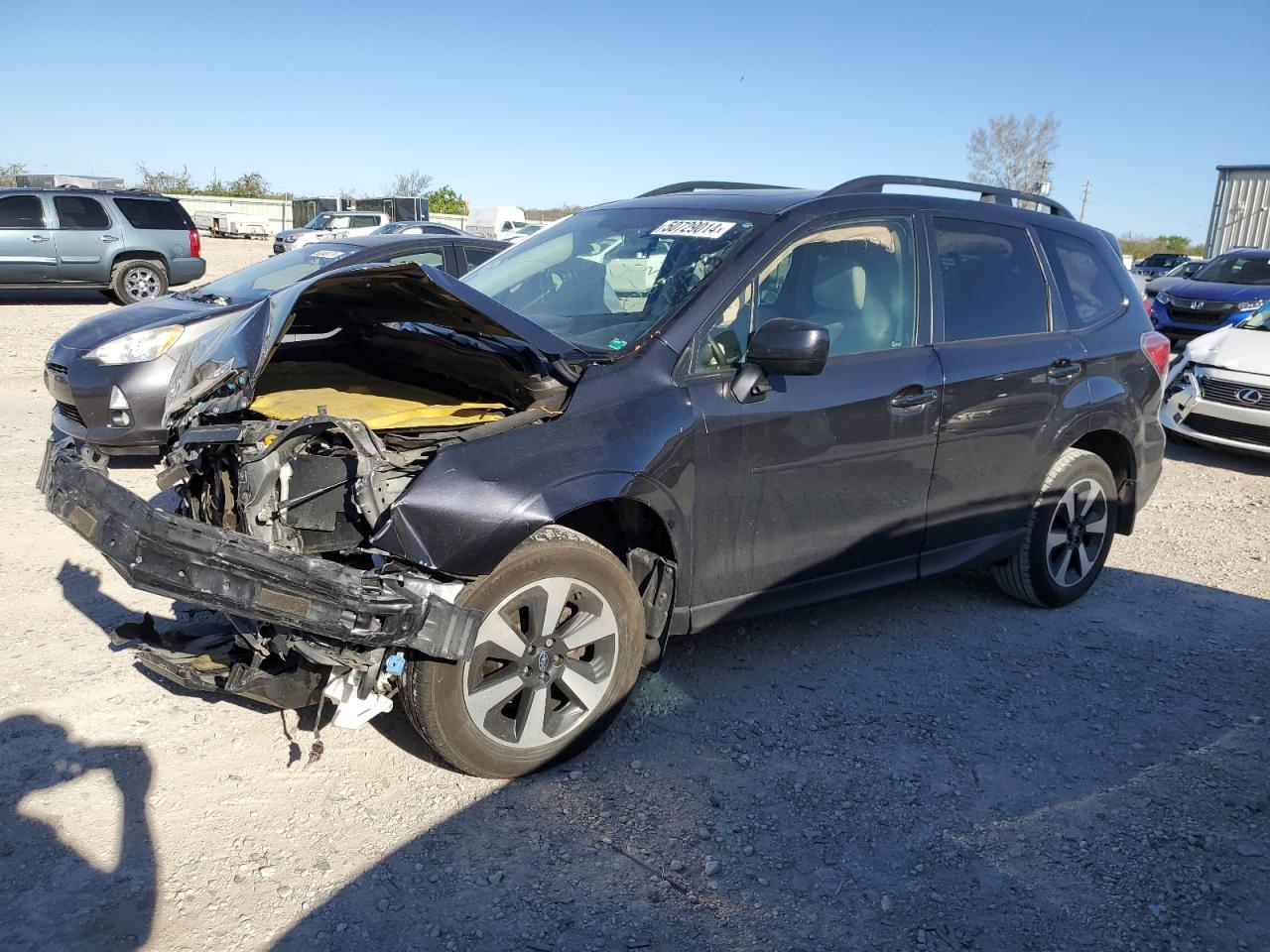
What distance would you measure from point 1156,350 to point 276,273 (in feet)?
20.6

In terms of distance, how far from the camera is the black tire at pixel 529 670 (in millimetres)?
3078

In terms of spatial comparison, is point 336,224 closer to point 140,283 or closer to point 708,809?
point 140,283

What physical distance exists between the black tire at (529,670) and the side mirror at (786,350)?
2.88ft

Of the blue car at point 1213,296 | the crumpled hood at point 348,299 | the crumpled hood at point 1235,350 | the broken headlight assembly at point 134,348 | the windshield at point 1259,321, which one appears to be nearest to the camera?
the crumpled hood at point 348,299

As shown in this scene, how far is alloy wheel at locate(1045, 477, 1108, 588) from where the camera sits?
4965 millimetres

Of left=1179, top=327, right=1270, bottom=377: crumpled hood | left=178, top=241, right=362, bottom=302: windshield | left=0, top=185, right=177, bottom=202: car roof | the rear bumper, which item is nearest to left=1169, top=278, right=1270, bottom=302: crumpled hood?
left=1179, top=327, right=1270, bottom=377: crumpled hood

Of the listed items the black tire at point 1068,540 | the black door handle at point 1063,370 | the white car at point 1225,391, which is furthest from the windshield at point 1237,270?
the black door handle at point 1063,370

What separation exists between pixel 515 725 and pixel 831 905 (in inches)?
44.8

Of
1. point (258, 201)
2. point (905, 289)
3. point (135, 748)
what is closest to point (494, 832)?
point (135, 748)

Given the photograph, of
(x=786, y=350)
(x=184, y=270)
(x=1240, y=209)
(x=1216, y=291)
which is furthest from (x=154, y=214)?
→ (x=1240, y=209)

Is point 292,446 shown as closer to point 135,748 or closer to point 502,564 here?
point 502,564

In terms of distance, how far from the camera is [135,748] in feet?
11.2

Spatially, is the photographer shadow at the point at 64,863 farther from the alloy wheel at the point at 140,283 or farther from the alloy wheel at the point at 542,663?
the alloy wheel at the point at 140,283

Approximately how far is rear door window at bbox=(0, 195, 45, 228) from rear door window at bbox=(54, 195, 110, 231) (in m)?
0.26
